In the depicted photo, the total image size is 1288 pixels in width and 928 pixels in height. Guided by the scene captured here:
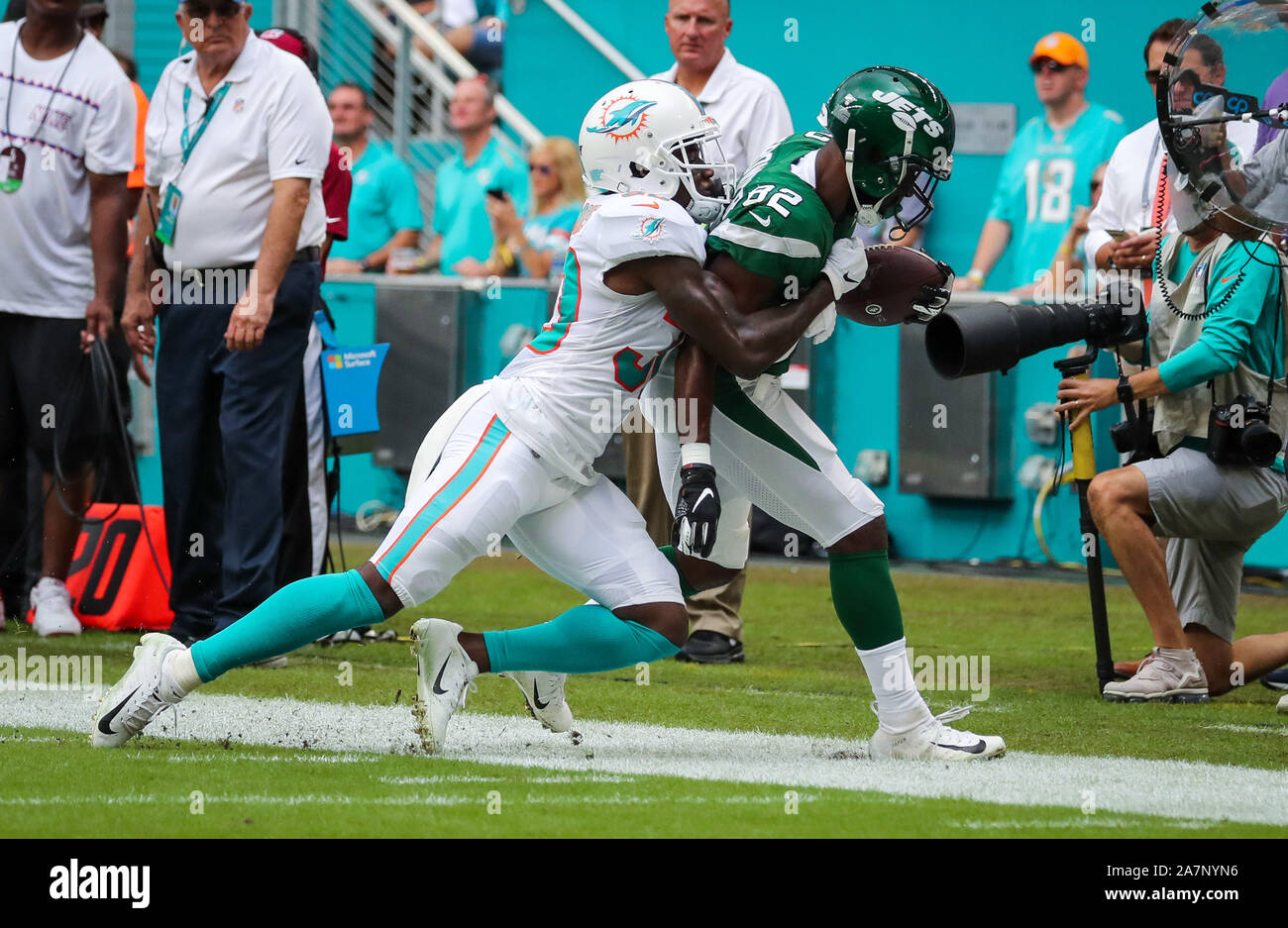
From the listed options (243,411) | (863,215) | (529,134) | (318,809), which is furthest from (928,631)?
(529,134)

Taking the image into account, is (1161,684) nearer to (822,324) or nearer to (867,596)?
(867,596)

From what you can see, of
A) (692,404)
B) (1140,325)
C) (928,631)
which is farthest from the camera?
(928,631)

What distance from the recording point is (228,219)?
6535 millimetres

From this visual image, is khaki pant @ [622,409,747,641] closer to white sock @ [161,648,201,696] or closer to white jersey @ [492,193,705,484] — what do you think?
white jersey @ [492,193,705,484]

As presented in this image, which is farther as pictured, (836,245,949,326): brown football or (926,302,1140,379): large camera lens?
(926,302,1140,379): large camera lens

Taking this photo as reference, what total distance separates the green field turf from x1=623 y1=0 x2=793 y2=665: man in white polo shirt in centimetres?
22

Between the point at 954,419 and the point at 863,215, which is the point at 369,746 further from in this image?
the point at 954,419

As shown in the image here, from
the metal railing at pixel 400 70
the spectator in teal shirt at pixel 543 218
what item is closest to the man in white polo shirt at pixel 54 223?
the spectator in teal shirt at pixel 543 218

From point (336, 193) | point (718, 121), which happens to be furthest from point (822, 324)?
point (336, 193)

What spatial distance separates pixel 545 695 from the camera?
193 inches

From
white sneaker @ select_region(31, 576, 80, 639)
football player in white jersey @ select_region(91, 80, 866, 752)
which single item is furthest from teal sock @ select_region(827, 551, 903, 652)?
white sneaker @ select_region(31, 576, 80, 639)

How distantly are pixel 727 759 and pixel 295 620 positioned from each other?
3.74ft

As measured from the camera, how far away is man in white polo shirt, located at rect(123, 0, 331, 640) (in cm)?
648
